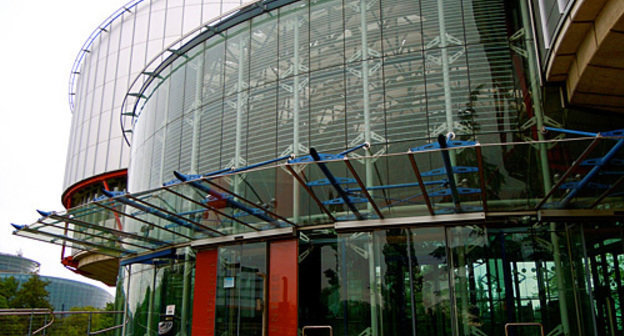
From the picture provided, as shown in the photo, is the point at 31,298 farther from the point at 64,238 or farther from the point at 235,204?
the point at 235,204

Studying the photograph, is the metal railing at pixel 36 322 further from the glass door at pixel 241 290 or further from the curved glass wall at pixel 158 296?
the glass door at pixel 241 290

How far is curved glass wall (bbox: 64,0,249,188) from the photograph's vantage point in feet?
101

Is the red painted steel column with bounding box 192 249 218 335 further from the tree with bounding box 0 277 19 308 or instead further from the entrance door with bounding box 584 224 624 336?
the tree with bounding box 0 277 19 308

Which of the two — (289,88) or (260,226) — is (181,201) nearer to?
(260,226)

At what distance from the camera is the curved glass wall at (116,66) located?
3086 cm

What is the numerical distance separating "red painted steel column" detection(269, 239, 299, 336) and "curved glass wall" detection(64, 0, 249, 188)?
19287 millimetres

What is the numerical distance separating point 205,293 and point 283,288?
2.75 m

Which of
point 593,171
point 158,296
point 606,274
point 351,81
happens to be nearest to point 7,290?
point 158,296

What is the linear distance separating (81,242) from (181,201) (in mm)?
3752

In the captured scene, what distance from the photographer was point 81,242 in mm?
15883

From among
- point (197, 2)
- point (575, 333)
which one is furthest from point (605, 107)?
point (197, 2)

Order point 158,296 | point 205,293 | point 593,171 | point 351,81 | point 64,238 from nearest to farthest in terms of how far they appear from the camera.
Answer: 1. point 593,171
2. point 351,81
3. point 205,293
4. point 64,238
5. point 158,296

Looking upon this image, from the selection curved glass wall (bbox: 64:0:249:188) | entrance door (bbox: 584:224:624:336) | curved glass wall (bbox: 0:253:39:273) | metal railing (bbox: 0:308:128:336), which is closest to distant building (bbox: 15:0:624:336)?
entrance door (bbox: 584:224:624:336)

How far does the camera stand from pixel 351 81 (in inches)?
536
